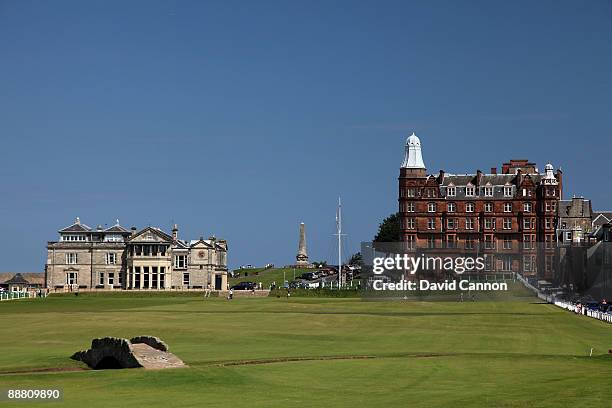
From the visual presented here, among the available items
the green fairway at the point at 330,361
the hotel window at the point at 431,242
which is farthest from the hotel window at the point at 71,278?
the green fairway at the point at 330,361

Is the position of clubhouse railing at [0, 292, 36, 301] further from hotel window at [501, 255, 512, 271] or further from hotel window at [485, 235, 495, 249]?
hotel window at [485, 235, 495, 249]

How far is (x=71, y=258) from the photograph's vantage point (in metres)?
176

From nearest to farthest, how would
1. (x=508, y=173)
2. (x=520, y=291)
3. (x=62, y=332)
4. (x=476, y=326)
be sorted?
(x=62, y=332), (x=476, y=326), (x=520, y=291), (x=508, y=173)

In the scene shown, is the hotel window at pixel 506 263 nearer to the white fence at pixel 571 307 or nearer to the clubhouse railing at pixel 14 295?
the white fence at pixel 571 307

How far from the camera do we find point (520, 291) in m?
127

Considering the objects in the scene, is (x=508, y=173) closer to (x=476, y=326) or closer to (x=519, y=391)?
(x=476, y=326)

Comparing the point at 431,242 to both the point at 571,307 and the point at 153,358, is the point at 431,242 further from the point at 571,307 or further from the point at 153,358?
the point at 153,358

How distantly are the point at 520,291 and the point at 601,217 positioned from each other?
46.7 meters

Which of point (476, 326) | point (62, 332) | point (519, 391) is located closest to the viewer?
point (519, 391)

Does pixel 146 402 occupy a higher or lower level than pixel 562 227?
lower

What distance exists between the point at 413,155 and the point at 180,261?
41708 millimetres

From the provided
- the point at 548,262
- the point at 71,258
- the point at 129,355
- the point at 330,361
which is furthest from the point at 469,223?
the point at 129,355

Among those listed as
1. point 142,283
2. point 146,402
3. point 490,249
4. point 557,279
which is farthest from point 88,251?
point 146,402

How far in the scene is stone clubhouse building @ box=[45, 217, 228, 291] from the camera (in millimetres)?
172625
